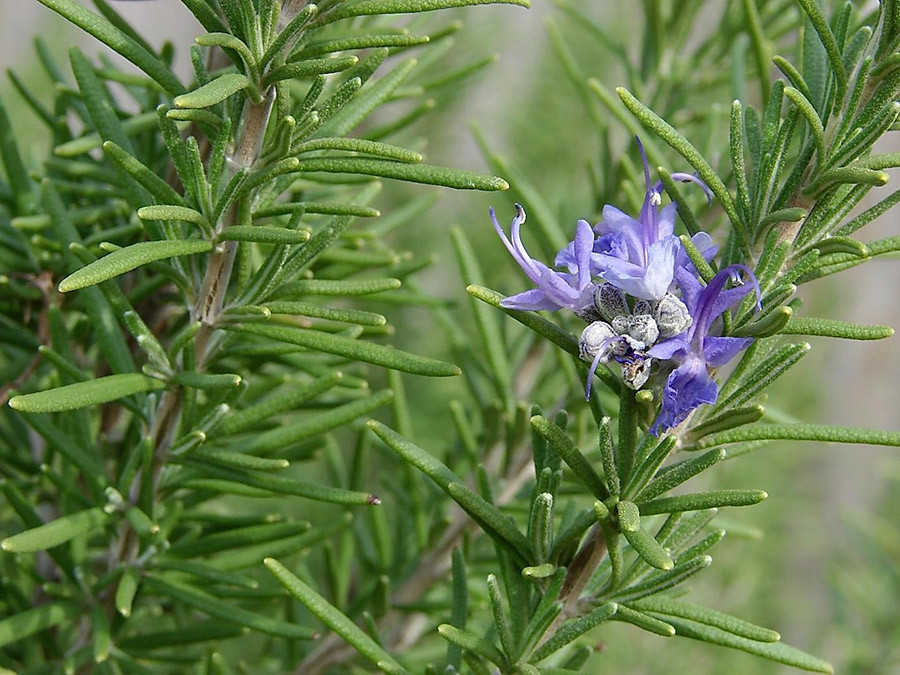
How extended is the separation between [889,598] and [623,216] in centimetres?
139

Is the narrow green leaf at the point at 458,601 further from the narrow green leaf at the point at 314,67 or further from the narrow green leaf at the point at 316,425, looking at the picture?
the narrow green leaf at the point at 314,67

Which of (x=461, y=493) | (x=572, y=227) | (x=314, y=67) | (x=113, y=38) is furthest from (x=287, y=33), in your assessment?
(x=572, y=227)

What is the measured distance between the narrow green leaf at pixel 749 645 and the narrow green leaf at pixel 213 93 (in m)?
0.50

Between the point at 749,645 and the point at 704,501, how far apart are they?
0.49 feet

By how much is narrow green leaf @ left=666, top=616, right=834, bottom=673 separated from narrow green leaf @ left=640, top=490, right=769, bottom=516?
0.11m

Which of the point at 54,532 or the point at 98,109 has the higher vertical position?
the point at 98,109

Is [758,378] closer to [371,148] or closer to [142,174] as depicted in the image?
[371,148]

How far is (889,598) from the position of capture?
67.5 inches

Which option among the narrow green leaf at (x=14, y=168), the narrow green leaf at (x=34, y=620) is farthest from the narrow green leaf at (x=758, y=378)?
the narrow green leaf at (x=14, y=168)

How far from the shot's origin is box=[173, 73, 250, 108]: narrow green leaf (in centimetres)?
56

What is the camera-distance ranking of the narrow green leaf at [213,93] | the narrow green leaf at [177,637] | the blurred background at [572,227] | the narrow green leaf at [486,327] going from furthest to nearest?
the blurred background at [572,227] < the narrow green leaf at [486,327] < the narrow green leaf at [177,637] < the narrow green leaf at [213,93]

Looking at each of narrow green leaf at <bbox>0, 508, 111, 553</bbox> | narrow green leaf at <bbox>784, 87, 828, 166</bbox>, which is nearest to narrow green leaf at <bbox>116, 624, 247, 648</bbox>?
narrow green leaf at <bbox>0, 508, 111, 553</bbox>

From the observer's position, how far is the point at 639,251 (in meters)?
0.64

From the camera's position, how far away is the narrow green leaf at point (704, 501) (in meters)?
0.59
